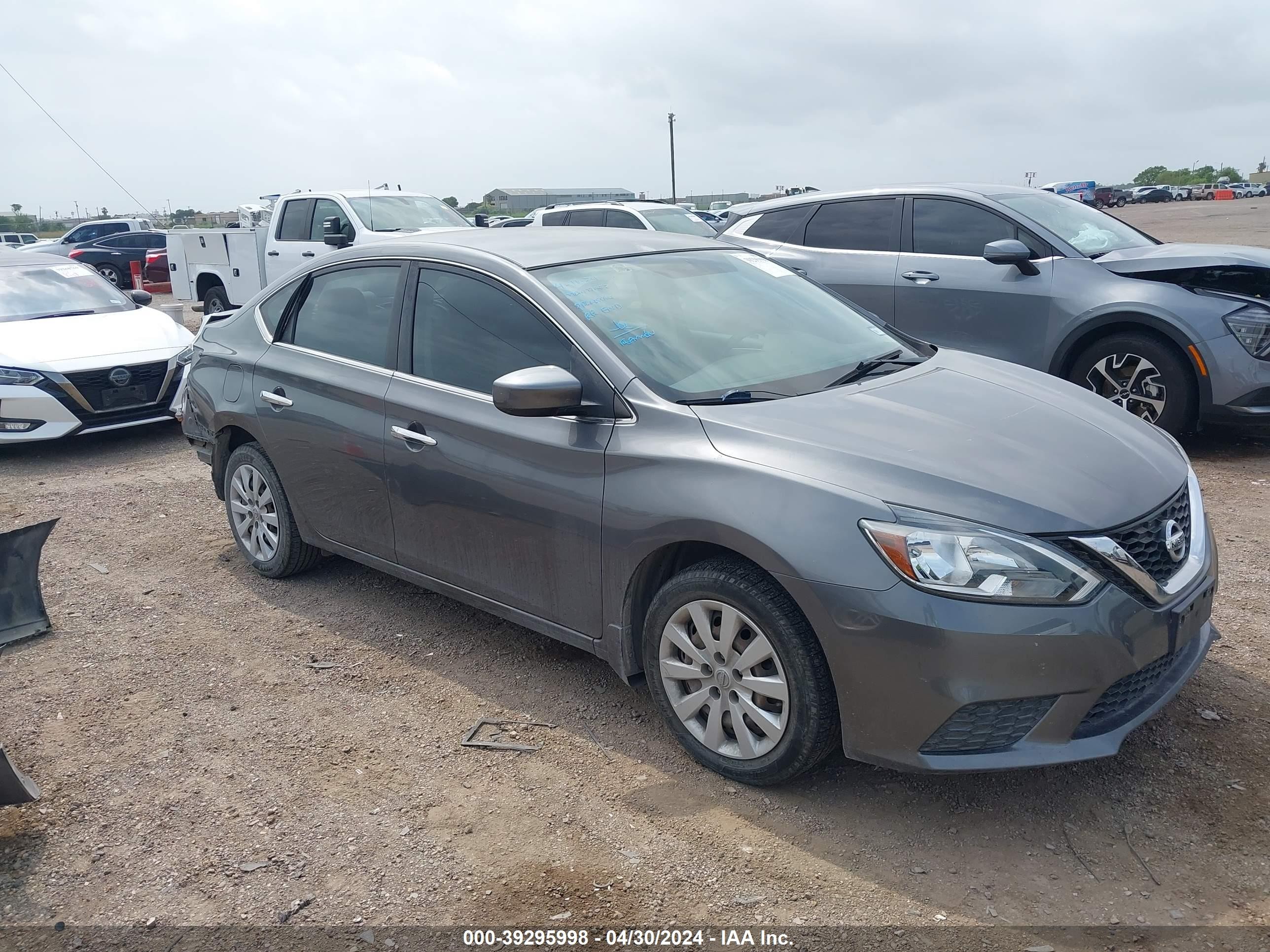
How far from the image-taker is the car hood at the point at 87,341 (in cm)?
798

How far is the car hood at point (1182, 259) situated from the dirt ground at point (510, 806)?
2.77m

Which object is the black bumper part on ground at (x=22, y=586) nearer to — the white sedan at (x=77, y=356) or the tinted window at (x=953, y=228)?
the white sedan at (x=77, y=356)

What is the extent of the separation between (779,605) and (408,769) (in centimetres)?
143

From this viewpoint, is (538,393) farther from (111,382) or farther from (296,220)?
(296,220)

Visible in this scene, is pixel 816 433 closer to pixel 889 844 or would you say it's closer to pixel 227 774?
pixel 889 844

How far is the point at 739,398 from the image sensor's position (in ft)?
11.5

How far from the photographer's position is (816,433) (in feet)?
10.5

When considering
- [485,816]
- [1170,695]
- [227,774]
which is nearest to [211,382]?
[227,774]

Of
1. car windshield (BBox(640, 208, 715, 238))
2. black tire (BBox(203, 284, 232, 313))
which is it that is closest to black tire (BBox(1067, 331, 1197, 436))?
car windshield (BBox(640, 208, 715, 238))

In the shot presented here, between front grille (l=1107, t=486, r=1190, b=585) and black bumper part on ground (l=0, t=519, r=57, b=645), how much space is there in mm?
4248

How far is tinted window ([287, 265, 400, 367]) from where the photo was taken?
442 centimetres

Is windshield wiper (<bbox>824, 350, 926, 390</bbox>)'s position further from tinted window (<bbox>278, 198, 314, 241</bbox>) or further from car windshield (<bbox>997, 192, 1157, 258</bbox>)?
tinted window (<bbox>278, 198, 314, 241</bbox>)

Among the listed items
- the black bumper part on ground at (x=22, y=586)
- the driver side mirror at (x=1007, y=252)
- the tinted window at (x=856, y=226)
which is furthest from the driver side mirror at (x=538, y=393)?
the tinted window at (x=856, y=226)

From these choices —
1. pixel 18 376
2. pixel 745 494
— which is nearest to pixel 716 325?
pixel 745 494
